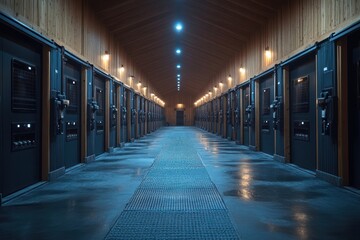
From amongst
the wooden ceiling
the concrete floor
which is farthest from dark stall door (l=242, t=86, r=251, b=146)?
the concrete floor

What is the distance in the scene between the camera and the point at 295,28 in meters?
9.77

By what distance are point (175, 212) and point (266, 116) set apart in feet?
30.2

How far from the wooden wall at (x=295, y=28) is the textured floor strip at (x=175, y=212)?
4086mm

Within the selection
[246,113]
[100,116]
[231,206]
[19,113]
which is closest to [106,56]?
[100,116]

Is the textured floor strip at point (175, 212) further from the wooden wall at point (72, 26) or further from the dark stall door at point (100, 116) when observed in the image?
the dark stall door at point (100, 116)

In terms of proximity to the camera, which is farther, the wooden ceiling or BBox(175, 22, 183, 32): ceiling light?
BBox(175, 22, 183, 32): ceiling light

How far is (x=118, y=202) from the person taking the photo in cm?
578

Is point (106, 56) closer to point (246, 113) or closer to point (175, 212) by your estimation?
point (246, 113)

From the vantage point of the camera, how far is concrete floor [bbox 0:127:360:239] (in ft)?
14.0

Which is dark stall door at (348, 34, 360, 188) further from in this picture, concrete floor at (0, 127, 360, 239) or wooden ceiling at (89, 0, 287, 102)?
wooden ceiling at (89, 0, 287, 102)

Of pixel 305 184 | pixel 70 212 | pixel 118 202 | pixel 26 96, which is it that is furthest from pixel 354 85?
pixel 26 96

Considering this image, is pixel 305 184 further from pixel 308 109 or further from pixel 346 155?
pixel 308 109

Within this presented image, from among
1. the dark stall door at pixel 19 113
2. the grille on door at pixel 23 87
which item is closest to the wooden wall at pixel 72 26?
the dark stall door at pixel 19 113

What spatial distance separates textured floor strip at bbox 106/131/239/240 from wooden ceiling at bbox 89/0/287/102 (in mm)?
6838
